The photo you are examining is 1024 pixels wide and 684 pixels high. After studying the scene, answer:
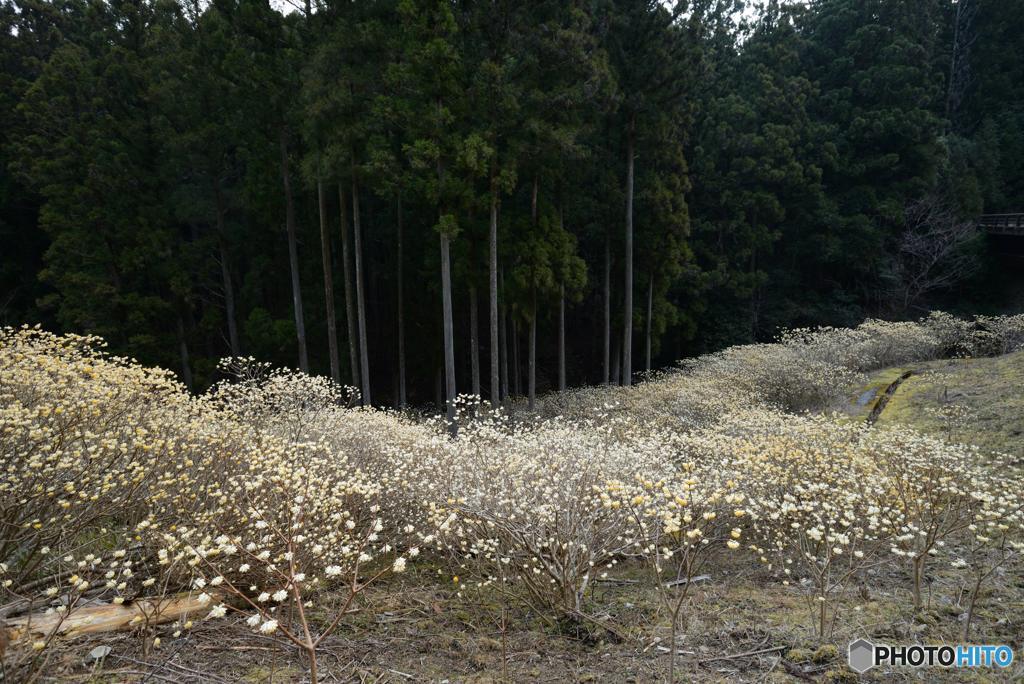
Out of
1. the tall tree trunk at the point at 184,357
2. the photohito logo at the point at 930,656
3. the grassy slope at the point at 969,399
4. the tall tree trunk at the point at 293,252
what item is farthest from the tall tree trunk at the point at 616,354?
the photohito logo at the point at 930,656

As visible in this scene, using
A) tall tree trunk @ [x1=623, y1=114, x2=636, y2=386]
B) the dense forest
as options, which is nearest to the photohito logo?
the dense forest

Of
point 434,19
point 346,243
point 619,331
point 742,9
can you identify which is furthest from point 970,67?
point 346,243

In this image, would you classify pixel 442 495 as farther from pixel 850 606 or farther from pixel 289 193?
pixel 289 193

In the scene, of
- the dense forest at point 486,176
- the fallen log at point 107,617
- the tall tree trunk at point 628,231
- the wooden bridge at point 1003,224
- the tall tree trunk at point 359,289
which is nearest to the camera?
the fallen log at point 107,617

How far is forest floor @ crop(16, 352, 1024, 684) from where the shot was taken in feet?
9.52

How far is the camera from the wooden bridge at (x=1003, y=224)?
68.1 ft

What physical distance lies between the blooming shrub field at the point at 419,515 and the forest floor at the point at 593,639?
0.09 m

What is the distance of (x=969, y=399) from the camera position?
9297 mm

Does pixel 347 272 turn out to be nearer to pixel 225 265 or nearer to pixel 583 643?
pixel 225 265

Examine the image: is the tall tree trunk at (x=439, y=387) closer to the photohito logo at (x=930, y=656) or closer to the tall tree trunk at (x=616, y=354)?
the tall tree trunk at (x=616, y=354)

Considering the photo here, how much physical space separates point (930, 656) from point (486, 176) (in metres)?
11.1

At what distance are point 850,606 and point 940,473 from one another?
6.48 feet

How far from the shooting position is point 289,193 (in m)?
14.3

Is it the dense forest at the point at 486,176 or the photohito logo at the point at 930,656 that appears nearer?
the photohito logo at the point at 930,656
